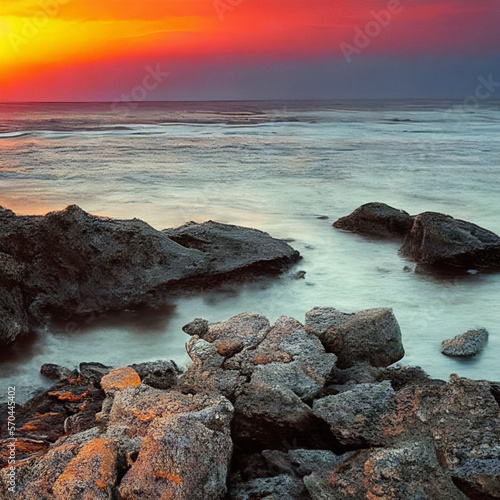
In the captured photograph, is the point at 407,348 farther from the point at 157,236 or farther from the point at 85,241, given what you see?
the point at 85,241

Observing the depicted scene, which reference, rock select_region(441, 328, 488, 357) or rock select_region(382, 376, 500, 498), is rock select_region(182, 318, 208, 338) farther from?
rock select_region(441, 328, 488, 357)

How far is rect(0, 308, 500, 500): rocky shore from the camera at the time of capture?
2.47 meters

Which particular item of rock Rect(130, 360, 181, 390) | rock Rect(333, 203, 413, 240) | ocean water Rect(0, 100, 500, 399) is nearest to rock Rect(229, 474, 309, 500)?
rock Rect(130, 360, 181, 390)

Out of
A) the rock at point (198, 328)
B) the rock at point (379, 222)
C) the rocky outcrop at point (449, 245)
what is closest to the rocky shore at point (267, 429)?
the rock at point (198, 328)

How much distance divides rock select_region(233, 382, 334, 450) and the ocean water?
1552 mm

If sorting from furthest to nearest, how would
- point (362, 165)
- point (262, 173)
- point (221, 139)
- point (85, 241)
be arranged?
point (221, 139)
point (362, 165)
point (262, 173)
point (85, 241)

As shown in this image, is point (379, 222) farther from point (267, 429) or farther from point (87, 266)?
point (267, 429)

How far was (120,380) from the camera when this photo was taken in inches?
146

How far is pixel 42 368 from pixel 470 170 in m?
15.5

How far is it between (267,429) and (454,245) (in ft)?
14.7

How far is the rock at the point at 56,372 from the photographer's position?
4.20 m

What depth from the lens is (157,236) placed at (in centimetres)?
595

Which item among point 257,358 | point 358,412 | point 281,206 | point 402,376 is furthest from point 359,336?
point 281,206

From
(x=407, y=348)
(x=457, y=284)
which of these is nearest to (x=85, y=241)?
(x=407, y=348)
